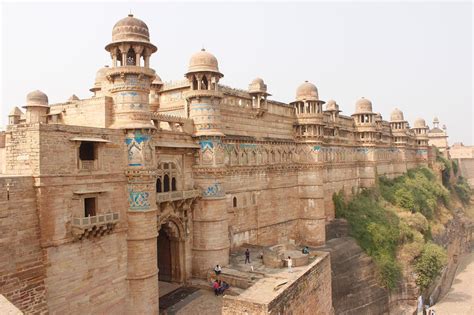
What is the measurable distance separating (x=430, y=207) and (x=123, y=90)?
37.1 m

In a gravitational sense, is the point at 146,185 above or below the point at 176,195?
above

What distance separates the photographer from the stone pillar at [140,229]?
46.8ft

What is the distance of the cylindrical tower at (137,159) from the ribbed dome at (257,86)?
912 cm

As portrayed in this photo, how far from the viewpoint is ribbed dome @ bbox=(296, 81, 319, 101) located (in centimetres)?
2627

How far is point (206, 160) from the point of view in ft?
60.7

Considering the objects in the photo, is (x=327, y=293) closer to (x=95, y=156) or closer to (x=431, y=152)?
(x=95, y=156)

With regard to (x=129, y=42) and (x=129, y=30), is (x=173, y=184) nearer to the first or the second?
(x=129, y=42)

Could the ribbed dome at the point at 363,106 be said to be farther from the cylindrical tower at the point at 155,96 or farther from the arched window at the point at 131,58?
the arched window at the point at 131,58

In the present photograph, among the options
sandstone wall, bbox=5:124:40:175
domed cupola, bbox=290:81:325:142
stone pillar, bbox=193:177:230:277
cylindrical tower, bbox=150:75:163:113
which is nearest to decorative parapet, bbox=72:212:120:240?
sandstone wall, bbox=5:124:40:175

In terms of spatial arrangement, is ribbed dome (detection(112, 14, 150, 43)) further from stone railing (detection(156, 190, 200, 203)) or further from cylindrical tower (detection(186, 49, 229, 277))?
stone railing (detection(156, 190, 200, 203))

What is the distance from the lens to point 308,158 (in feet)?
86.5

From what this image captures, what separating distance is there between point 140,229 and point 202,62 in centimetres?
842

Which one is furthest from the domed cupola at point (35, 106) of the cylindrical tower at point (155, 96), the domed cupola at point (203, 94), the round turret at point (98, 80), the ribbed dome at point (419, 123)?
the ribbed dome at point (419, 123)

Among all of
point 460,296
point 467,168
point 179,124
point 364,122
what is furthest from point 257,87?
point 467,168
